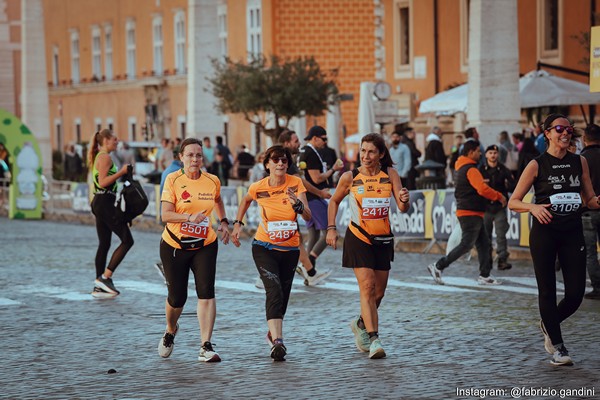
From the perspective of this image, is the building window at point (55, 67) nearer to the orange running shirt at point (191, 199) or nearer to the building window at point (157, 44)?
the building window at point (157, 44)

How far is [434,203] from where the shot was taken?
22.6 m

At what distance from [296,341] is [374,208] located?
1400 mm

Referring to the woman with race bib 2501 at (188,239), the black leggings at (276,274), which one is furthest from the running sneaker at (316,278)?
the woman with race bib 2501 at (188,239)

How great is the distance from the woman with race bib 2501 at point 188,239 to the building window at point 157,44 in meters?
47.6

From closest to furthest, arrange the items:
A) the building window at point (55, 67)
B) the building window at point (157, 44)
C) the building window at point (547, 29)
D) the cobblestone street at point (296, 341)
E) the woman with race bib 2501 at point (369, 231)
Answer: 1. the cobblestone street at point (296, 341)
2. the woman with race bib 2501 at point (369, 231)
3. the building window at point (547, 29)
4. the building window at point (157, 44)
5. the building window at point (55, 67)

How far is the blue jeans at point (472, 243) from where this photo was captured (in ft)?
58.8

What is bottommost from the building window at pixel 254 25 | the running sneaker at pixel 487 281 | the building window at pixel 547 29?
the running sneaker at pixel 487 281

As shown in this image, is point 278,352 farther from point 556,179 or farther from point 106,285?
point 106,285

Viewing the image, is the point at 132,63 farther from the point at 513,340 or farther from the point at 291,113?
the point at 513,340

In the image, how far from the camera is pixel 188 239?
12.2 m

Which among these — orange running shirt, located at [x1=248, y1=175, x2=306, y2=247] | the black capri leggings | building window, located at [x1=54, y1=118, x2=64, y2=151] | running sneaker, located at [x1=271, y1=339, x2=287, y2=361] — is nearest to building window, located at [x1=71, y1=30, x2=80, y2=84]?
building window, located at [x1=54, y1=118, x2=64, y2=151]

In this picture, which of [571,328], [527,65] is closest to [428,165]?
[527,65]

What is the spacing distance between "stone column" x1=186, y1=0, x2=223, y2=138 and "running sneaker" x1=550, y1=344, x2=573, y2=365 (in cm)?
2278

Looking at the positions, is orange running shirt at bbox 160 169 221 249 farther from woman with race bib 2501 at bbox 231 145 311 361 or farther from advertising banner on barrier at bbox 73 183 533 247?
advertising banner on barrier at bbox 73 183 533 247
